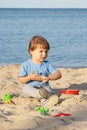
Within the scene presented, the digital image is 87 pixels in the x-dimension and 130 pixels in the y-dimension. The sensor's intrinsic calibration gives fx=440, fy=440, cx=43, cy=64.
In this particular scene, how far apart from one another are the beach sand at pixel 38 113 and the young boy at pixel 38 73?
0.59ft

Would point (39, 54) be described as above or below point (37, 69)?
above

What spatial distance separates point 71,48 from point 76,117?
12981 millimetres

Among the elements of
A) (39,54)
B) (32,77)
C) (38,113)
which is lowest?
(38,113)

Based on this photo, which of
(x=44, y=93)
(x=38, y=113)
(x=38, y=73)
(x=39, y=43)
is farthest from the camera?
(x=38, y=73)

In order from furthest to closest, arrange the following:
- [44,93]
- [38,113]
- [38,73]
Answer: [38,73]
[44,93]
[38,113]

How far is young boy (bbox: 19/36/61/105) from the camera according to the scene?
6676 millimetres

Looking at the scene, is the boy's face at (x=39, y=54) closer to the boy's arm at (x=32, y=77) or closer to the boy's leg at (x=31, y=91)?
the boy's arm at (x=32, y=77)

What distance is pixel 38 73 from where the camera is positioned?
6.88 m

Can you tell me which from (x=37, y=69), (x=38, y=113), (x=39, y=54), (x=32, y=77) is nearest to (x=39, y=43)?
(x=39, y=54)

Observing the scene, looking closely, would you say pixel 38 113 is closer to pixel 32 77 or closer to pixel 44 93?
pixel 44 93

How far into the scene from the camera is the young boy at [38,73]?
6.68m

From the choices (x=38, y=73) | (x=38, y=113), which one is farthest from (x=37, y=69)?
(x=38, y=113)

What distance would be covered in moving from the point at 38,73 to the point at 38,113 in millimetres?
1211

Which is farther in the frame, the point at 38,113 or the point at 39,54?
the point at 39,54
